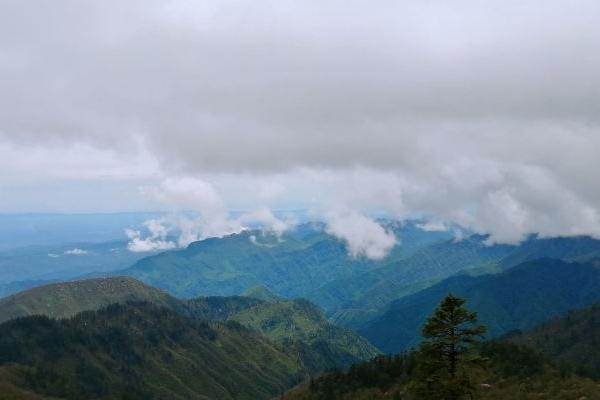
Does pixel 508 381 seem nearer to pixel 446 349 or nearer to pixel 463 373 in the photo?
pixel 446 349

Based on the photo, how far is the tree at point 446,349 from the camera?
50500 mm

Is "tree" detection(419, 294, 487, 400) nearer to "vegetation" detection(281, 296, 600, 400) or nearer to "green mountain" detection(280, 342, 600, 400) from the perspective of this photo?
"vegetation" detection(281, 296, 600, 400)

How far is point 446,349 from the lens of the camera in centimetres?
5288

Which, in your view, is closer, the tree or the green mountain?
the tree

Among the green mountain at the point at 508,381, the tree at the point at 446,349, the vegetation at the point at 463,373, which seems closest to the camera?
the tree at the point at 446,349

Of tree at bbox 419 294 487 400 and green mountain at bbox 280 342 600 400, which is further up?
tree at bbox 419 294 487 400

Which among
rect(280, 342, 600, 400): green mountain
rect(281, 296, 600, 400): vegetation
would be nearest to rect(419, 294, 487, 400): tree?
rect(281, 296, 600, 400): vegetation

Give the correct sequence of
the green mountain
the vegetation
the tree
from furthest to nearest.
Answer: the green mountain
the vegetation
the tree

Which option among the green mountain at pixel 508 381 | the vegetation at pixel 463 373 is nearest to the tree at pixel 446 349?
the vegetation at pixel 463 373

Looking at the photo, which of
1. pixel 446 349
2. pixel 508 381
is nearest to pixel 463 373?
pixel 446 349

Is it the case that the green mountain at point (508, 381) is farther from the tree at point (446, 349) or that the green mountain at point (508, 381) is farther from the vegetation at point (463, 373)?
the tree at point (446, 349)

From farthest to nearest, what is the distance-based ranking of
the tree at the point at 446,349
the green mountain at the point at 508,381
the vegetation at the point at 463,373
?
the green mountain at the point at 508,381
the vegetation at the point at 463,373
the tree at the point at 446,349

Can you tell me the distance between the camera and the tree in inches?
1988

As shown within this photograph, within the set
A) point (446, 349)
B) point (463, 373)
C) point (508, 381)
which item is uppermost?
point (446, 349)
